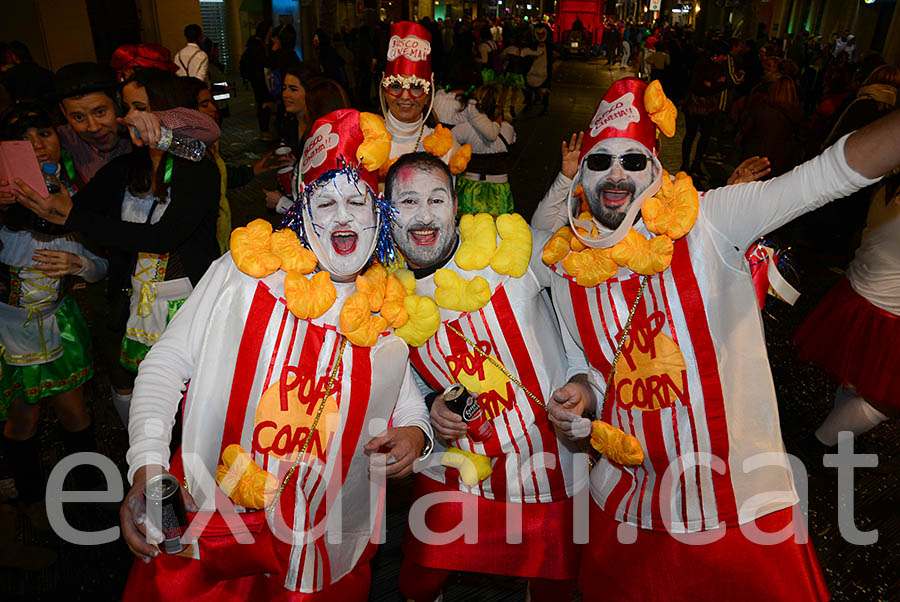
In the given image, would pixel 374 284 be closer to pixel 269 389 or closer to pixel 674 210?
pixel 269 389

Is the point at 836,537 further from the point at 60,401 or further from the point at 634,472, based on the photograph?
the point at 60,401

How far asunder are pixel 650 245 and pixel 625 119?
498mm

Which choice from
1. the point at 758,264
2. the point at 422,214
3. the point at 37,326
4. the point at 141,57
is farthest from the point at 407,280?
the point at 141,57

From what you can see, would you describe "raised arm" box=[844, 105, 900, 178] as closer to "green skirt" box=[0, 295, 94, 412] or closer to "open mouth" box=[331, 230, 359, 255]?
"open mouth" box=[331, 230, 359, 255]

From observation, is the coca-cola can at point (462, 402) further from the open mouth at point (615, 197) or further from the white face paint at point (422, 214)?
the open mouth at point (615, 197)

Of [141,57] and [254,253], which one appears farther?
[141,57]

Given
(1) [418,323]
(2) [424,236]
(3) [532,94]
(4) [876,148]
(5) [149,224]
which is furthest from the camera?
(3) [532,94]

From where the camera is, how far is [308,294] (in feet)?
6.35

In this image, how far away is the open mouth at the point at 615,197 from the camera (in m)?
2.21

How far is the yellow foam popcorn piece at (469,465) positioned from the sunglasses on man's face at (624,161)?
1147 millimetres

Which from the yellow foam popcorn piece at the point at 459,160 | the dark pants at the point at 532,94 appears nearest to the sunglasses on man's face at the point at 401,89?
the yellow foam popcorn piece at the point at 459,160

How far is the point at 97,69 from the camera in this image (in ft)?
10.1

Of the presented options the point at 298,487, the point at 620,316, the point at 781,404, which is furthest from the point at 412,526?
the point at 781,404

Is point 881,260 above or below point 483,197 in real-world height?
above
